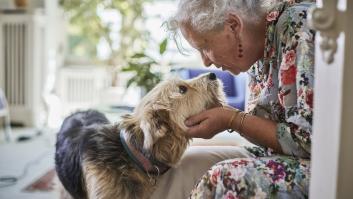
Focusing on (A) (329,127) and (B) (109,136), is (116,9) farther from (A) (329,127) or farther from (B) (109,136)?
(A) (329,127)

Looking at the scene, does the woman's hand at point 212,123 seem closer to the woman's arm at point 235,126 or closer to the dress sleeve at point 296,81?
the woman's arm at point 235,126

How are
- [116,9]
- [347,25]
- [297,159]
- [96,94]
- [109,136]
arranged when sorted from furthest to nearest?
1. [96,94]
2. [116,9]
3. [109,136]
4. [297,159]
5. [347,25]

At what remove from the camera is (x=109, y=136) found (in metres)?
1.54

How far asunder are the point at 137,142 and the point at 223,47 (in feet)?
1.37

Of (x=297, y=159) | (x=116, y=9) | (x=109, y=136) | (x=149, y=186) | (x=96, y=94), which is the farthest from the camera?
(x=96, y=94)

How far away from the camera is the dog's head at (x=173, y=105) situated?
55.5 inches

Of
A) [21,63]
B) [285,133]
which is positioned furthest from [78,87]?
[285,133]

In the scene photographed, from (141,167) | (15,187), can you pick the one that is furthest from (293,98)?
(15,187)

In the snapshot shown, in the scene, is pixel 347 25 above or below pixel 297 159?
above

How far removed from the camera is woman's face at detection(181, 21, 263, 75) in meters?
1.38

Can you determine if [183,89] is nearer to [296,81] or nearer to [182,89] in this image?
[182,89]

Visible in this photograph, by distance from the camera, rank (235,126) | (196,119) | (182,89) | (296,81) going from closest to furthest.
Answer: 1. (296,81)
2. (235,126)
3. (196,119)
4. (182,89)

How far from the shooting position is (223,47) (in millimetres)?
1400

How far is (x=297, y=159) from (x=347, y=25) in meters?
0.53
